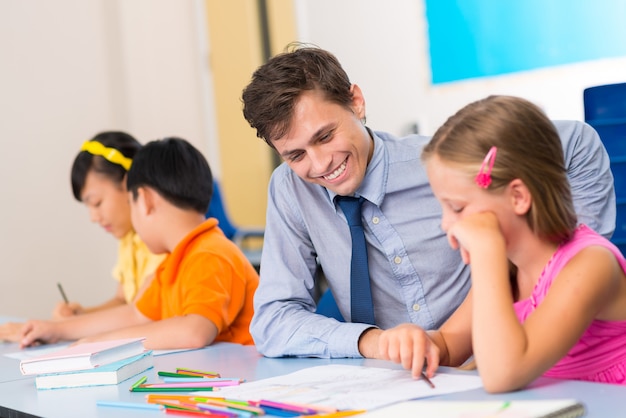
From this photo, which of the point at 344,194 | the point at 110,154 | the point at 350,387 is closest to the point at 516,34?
the point at 110,154

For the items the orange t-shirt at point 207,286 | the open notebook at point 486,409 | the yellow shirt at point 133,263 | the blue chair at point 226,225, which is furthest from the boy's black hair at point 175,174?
the blue chair at point 226,225

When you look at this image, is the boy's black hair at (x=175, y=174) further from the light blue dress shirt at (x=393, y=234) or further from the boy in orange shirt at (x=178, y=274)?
the light blue dress shirt at (x=393, y=234)

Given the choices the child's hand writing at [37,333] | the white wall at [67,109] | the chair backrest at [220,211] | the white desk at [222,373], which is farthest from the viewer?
the white wall at [67,109]

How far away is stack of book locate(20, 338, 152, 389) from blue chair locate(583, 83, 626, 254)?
1.37m

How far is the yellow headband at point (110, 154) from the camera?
2.96 m

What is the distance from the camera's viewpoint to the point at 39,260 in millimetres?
5234

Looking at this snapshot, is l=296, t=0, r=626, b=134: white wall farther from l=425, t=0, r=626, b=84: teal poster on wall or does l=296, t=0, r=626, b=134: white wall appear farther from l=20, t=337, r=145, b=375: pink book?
l=20, t=337, r=145, b=375: pink book

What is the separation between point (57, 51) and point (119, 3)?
1.87 feet

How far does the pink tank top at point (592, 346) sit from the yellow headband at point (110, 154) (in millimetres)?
1886

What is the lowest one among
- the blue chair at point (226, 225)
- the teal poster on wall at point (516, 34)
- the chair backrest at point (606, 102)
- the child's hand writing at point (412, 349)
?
the blue chair at point (226, 225)

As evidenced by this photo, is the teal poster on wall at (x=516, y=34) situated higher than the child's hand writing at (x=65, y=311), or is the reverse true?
the teal poster on wall at (x=516, y=34)

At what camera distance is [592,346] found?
138 centimetres

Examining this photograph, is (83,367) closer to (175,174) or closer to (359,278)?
(359,278)

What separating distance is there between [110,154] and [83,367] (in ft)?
4.72
